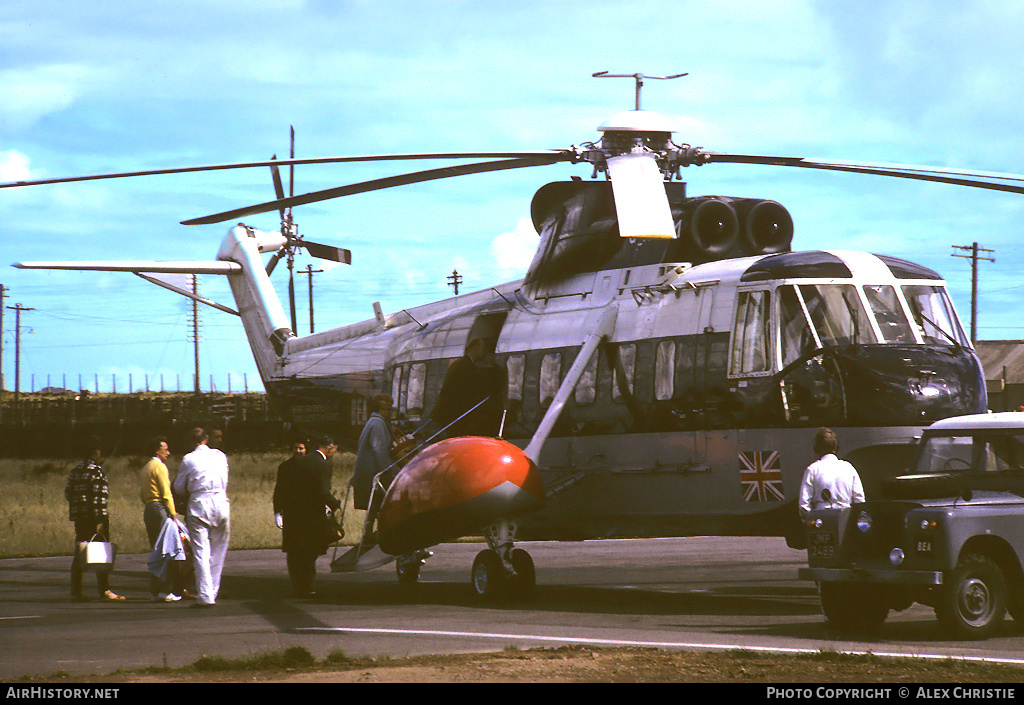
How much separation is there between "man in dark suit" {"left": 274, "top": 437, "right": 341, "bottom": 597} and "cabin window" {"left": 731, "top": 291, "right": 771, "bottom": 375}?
488 centimetres

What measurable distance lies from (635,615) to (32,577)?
402 inches

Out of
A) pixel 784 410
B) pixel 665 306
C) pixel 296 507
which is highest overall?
pixel 665 306

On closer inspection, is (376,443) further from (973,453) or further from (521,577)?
(973,453)

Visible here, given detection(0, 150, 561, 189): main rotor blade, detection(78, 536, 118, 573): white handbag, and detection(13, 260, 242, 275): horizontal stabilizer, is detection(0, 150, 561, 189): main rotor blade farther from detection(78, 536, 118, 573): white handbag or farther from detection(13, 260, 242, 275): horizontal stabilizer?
detection(13, 260, 242, 275): horizontal stabilizer

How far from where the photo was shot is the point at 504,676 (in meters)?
7.88

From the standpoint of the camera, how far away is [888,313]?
515 inches

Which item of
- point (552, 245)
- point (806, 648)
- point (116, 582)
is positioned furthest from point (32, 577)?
point (806, 648)

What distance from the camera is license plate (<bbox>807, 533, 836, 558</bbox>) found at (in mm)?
10594

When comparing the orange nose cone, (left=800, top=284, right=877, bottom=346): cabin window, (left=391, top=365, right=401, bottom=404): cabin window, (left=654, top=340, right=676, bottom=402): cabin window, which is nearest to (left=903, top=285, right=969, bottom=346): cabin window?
(left=800, top=284, right=877, bottom=346): cabin window

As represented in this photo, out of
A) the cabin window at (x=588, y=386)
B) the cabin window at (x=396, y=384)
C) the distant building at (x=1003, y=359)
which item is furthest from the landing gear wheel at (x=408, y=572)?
the distant building at (x=1003, y=359)

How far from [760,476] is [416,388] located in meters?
6.49

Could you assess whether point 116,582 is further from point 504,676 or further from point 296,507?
point 504,676

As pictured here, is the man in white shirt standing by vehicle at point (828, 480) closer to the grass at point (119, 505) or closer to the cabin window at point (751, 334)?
the cabin window at point (751, 334)

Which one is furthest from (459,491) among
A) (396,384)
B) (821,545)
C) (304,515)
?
(396,384)
